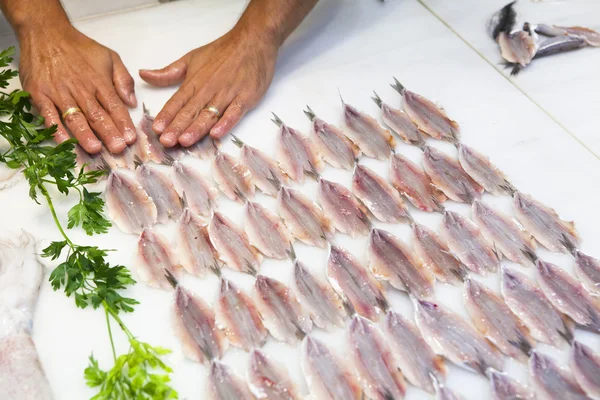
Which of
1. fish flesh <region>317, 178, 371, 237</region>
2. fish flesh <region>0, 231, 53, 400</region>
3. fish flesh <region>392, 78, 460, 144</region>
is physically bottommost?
fish flesh <region>0, 231, 53, 400</region>

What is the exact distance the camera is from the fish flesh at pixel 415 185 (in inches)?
71.0

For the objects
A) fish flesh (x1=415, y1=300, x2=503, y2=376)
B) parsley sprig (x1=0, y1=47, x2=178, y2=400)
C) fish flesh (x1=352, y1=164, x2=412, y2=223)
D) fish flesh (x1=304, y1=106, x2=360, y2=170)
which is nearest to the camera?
parsley sprig (x1=0, y1=47, x2=178, y2=400)

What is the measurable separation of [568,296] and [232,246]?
97 centimetres

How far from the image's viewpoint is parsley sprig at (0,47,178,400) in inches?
51.9

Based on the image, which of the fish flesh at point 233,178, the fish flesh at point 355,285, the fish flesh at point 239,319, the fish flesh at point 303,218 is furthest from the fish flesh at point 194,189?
the fish flesh at point 355,285

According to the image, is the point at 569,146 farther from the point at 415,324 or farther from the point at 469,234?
the point at 415,324

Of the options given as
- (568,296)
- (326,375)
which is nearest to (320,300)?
(326,375)

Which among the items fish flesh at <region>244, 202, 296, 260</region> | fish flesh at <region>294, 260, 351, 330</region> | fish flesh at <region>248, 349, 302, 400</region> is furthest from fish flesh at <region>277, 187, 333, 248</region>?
fish flesh at <region>248, 349, 302, 400</region>

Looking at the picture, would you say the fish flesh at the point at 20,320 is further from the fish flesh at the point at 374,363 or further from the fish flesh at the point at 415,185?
the fish flesh at the point at 415,185

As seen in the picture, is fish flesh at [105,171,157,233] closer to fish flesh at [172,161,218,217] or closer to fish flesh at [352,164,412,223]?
fish flesh at [172,161,218,217]

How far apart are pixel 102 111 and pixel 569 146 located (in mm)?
1673

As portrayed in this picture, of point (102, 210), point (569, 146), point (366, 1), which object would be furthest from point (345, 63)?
point (102, 210)

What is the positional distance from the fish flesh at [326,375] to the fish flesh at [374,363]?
32 millimetres

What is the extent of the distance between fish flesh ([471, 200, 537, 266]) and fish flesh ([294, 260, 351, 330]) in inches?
20.8
